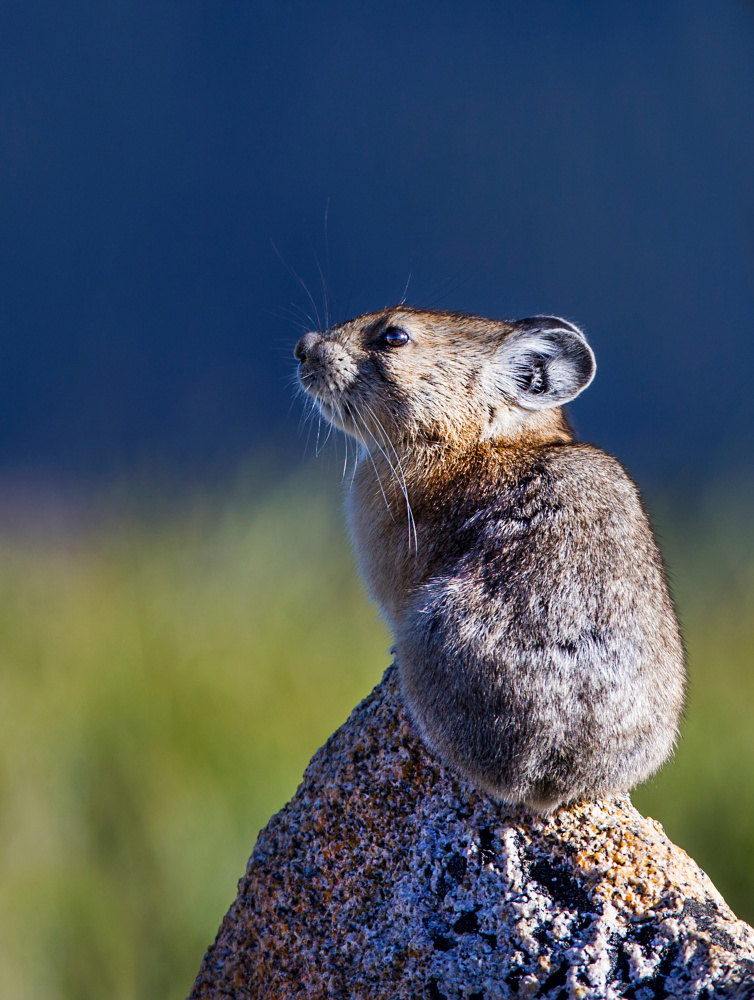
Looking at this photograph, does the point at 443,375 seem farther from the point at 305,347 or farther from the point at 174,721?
the point at 174,721

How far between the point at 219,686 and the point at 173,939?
4.30ft

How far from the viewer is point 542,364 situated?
12.6 feet

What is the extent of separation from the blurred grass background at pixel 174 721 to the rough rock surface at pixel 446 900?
6.03ft

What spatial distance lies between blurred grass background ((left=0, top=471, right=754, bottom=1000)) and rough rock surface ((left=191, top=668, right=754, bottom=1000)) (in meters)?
1.84

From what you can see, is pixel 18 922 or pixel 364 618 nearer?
pixel 18 922

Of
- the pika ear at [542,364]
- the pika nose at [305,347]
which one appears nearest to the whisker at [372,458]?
the pika nose at [305,347]

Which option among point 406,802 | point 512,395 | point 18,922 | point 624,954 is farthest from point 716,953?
point 18,922

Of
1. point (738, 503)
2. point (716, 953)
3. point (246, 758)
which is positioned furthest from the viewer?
point (738, 503)

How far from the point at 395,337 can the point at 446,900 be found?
2.13m

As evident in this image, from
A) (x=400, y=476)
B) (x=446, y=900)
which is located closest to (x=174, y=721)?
(x=400, y=476)

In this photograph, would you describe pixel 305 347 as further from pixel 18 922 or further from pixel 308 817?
pixel 18 922

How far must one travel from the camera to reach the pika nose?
3.95 m

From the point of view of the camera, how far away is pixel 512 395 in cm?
384

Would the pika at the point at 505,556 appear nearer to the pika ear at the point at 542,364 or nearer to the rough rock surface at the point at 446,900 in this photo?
the pika ear at the point at 542,364
